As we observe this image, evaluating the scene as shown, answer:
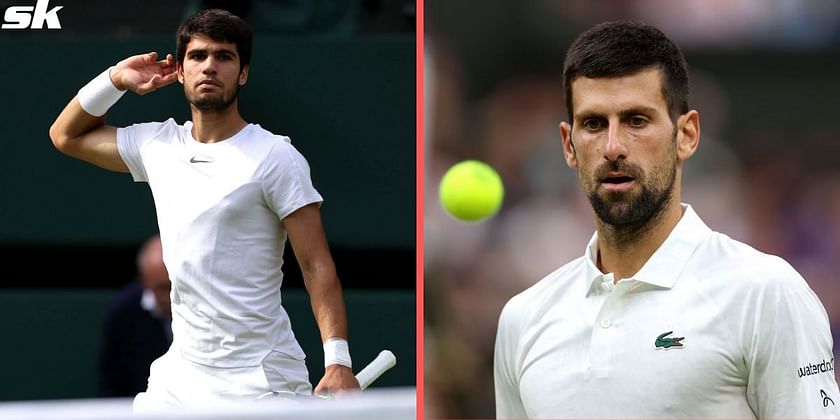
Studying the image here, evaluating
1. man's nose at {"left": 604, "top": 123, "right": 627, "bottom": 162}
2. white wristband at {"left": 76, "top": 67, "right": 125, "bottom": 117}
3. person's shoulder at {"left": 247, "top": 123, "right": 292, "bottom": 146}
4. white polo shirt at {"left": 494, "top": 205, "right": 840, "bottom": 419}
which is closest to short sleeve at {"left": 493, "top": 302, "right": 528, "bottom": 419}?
white polo shirt at {"left": 494, "top": 205, "right": 840, "bottom": 419}

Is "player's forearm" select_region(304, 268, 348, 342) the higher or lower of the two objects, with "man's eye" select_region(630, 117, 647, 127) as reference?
lower

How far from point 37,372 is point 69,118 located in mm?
696

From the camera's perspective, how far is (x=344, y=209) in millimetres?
2932

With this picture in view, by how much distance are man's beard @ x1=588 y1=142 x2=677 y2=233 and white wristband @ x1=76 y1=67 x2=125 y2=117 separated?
1241 mm

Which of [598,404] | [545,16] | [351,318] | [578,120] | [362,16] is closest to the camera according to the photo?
[598,404]

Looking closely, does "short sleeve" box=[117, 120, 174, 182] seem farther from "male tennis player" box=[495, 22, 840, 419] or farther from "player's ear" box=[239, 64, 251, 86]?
"male tennis player" box=[495, 22, 840, 419]

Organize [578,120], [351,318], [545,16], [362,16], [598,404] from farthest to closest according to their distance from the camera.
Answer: [545,16] → [362,16] → [351,318] → [578,120] → [598,404]

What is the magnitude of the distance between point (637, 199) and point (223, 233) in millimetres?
965

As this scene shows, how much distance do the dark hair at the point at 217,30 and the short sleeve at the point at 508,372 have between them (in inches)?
38.8

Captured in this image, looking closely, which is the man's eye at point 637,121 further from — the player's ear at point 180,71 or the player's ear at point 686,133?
the player's ear at point 180,71

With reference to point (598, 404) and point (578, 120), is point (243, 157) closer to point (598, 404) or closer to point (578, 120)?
point (578, 120)

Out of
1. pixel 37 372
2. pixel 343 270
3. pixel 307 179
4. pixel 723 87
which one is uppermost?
pixel 723 87

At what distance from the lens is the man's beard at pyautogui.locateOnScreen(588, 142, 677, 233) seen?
6.70ft

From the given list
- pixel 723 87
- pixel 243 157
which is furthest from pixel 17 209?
pixel 723 87
